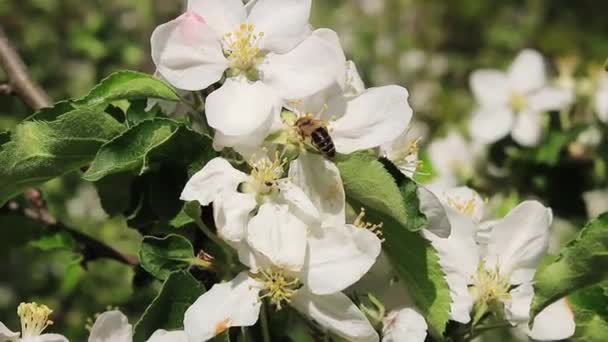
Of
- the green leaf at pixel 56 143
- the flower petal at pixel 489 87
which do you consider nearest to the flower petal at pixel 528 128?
the flower petal at pixel 489 87

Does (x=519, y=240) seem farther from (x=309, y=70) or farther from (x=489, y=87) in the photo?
(x=489, y=87)

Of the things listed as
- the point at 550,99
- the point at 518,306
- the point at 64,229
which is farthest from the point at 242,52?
the point at 550,99

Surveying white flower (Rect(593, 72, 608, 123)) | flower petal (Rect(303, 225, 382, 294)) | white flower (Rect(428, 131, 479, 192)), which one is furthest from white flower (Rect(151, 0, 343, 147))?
white flower (Rect(593, 72, 608, 123))

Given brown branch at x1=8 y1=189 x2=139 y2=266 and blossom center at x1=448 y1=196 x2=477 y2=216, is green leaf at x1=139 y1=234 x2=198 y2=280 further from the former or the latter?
brown branch at x1=8 y1=189 x2=139 y2=266

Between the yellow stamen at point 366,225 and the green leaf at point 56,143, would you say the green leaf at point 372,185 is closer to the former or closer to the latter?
the yellow stamen at point 366,225

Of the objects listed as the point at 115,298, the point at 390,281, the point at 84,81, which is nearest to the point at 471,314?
the point at 390,281

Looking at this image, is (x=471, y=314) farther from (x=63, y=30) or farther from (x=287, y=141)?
(x=63, y=30)

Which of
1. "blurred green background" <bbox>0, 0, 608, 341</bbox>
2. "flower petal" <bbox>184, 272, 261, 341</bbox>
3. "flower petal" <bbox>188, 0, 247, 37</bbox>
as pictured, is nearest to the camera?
"flower petal" <bbox>184, 272, 261, 341</bbox>
